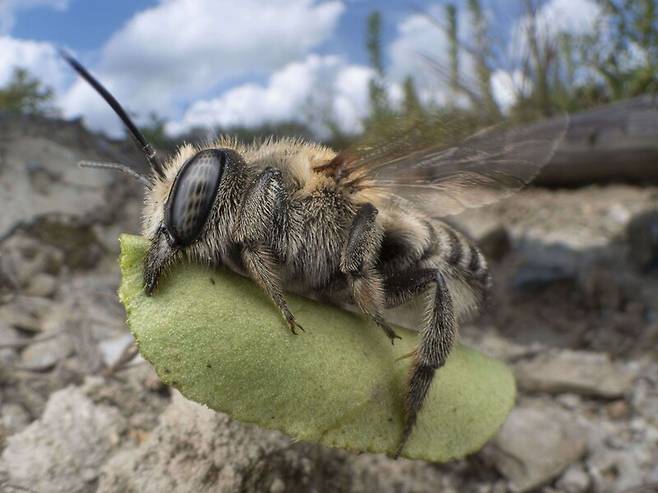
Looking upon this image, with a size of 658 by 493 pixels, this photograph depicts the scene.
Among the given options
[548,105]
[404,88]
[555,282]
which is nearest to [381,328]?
[555,282]

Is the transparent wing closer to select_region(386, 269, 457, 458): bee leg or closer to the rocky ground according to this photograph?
select_region(386, 269, 457, 458): bee leg

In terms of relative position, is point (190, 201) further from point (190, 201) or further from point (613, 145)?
point (613, 145)

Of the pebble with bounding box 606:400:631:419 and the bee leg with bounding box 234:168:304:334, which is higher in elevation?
the bee leg with bounding box 234:168:304:334

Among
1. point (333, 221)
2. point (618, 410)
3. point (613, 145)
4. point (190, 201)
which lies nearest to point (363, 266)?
point (333, 221)

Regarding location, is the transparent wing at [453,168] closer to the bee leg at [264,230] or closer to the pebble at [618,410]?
the bee leg at [264,230]

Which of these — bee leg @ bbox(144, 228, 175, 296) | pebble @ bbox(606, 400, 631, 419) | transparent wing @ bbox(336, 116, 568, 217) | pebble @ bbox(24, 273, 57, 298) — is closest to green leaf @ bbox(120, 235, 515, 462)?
bee leg @ bbox(144, 228, 175, 296)

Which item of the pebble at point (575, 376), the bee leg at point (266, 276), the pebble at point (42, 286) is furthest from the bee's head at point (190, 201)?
the pebble at point (575, 376)

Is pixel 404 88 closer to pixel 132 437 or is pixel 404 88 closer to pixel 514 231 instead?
pixel 514 231
